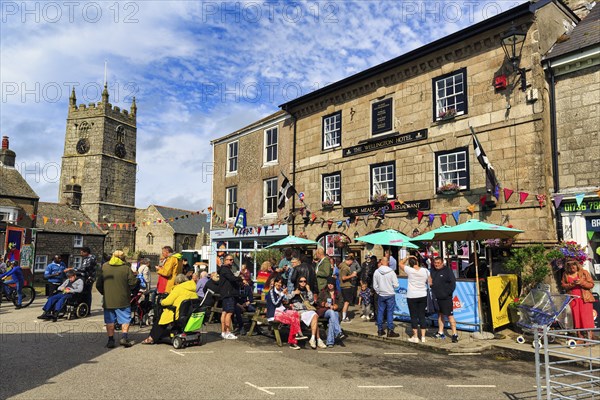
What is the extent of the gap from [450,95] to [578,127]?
13.5ft

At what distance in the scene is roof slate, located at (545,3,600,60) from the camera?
12211mm

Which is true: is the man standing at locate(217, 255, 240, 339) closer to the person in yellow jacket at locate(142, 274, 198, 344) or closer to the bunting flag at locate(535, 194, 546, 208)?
the person in yellow jacket at locate(142, 274, 198, 344)

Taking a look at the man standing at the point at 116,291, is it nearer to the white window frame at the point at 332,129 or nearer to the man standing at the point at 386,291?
the man standing at the point at 386,291

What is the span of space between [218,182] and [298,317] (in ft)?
58.3

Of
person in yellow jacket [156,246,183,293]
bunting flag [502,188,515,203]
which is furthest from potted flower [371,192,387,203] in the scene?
person in yellow jacket [156,246,183,293]

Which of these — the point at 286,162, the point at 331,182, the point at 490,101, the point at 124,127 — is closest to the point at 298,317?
the point at 490,101

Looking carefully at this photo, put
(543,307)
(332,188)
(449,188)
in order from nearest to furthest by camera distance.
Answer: (543,307) < (449,188) < (332,188)

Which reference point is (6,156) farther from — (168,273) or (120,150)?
(120,150)

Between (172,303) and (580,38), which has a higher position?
(580,38)

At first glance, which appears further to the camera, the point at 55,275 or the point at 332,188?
the point at 332,188

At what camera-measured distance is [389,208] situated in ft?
53.3

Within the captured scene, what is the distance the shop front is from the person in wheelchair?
34.1 feet

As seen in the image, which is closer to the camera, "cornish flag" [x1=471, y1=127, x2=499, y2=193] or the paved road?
the paved road

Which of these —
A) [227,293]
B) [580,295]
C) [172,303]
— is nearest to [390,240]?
[580,295]
